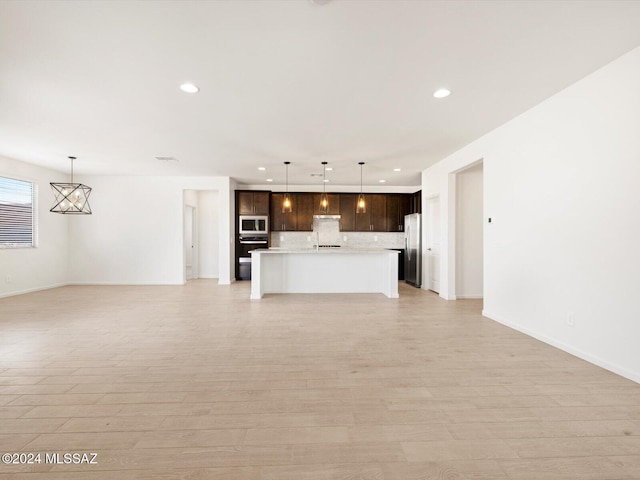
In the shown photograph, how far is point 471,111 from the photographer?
362 cm

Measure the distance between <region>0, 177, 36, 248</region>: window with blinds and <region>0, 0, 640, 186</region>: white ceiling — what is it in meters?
1.70

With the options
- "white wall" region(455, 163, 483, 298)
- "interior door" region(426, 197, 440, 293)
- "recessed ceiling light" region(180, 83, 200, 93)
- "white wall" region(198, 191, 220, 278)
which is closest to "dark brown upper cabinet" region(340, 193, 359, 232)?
"interior door" region(426, 197, 440, 293)

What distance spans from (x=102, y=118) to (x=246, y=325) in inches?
128

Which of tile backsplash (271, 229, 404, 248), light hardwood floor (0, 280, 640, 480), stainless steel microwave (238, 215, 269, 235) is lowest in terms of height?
light hardwood floor (0, 280, 640, 480)

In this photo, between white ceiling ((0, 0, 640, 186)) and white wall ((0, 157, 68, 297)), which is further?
white wall ((0, 157, 68, 297))

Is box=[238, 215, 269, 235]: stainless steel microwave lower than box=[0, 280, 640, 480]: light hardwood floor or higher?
higher

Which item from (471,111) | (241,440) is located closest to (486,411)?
(241,440)

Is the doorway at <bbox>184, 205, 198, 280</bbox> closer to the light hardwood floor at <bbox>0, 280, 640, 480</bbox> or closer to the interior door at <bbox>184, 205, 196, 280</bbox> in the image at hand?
the interior door at <bbox>184, 205, 196, 280</bbox>

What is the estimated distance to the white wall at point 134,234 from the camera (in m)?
7.55

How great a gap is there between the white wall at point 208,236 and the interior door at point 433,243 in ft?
19.4

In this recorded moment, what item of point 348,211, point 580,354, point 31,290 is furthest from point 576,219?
point 31,290

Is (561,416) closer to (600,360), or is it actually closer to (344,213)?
(600,360)

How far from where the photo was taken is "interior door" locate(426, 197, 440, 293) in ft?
21.4

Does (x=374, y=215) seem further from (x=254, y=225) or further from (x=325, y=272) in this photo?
(x=254, y=225)
